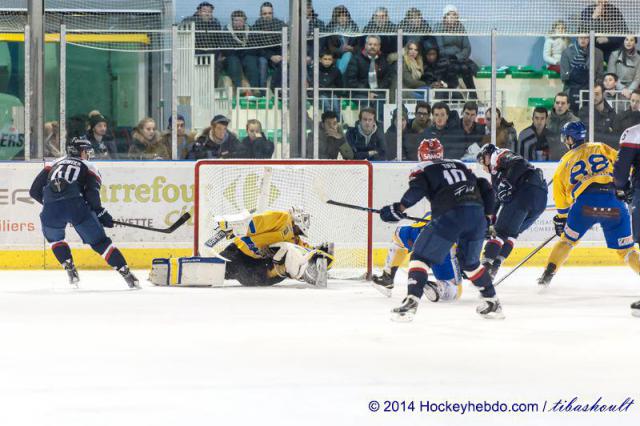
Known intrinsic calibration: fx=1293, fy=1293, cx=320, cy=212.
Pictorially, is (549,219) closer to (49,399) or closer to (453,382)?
(453,382)

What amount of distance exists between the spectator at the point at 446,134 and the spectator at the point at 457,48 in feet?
1.02

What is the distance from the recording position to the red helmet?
692 centimetres

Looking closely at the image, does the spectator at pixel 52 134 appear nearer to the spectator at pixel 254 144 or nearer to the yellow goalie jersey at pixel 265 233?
the spectator at pixel 254 144

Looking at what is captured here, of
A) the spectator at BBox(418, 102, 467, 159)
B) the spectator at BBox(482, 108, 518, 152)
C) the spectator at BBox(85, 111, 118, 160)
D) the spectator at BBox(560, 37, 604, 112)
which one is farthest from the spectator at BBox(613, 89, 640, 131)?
the spectator at BBox(85, 111, 118, 160)

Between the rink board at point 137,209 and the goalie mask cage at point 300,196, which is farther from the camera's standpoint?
the rink board at point 137,209

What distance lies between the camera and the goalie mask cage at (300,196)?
9.34m

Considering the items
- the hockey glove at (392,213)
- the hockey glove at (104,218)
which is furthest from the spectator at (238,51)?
the hockey glove at (392,213)

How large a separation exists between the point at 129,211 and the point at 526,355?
4931 millimetres

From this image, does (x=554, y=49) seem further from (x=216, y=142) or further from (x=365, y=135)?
(x=216, y=142)

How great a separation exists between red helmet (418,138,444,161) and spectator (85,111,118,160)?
3580 millimetres

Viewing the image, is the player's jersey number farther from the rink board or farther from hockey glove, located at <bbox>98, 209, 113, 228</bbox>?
hockey glove, located at <bbox>98, 209, 113, 228</bbox>

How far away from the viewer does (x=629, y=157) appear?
728 cm

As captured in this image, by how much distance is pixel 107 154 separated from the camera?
32.7ft

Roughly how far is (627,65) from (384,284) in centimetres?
350
